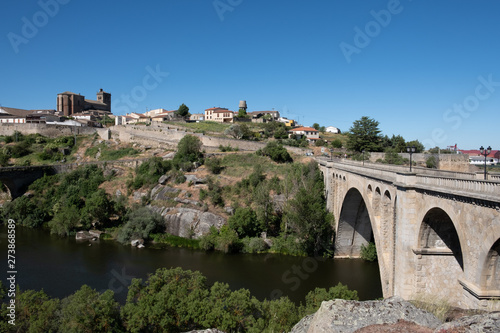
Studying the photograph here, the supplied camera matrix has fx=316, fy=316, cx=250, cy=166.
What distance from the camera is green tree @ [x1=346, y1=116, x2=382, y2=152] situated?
5269 centimetres

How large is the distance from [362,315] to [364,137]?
163 feet

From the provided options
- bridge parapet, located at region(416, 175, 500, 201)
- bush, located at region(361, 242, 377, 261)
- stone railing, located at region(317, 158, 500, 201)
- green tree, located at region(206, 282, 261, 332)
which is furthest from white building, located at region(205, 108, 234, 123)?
bridge parapet, located at region(416, 175, 500, 201)

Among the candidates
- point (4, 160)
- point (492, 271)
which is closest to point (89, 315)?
point (492, 271)

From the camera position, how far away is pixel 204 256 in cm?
3092

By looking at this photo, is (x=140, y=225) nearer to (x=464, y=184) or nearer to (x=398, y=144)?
(x=464, y=184)

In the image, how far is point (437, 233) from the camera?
1423cm

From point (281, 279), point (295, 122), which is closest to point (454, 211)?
point (281, 279)

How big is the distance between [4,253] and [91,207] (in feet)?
29.9

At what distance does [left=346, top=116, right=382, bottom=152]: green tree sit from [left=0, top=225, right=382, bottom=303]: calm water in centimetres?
2806

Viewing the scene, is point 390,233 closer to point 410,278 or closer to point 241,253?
point 410,278

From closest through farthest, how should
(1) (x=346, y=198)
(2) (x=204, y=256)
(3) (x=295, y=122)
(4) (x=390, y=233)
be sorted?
1. (4) (x=390, y=233)
2. (1) (x=346, y=198)
3. (2) (x=204, y=256)
4. (3) (x=295, y=122)

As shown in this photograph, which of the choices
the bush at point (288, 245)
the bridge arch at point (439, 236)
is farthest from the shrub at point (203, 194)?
the bridge arch at point (439, 236)

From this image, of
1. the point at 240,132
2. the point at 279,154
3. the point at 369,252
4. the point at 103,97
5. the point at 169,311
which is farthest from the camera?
the point at 103,97

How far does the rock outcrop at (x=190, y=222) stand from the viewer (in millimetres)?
34969
